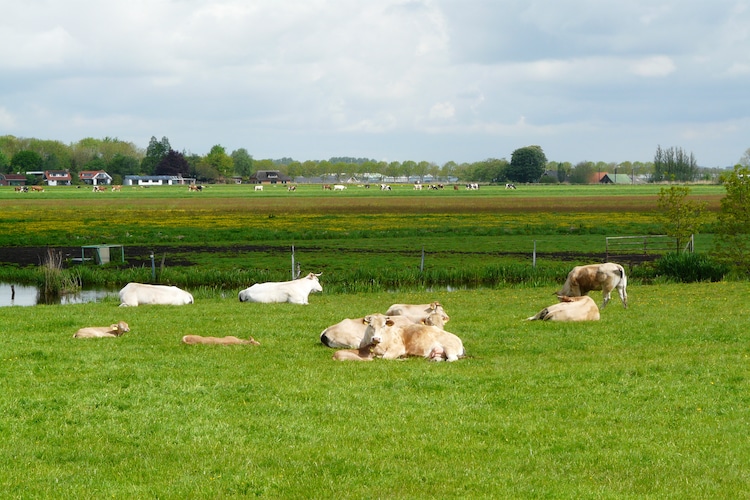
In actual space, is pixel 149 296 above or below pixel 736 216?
below

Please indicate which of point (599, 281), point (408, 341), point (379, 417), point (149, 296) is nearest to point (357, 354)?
point (408, 341)

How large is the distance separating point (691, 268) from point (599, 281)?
1416 cm

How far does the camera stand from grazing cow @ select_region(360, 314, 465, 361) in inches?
625

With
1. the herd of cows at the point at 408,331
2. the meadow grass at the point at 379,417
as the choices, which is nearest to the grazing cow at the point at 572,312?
the herd of cows at the point at 408,331

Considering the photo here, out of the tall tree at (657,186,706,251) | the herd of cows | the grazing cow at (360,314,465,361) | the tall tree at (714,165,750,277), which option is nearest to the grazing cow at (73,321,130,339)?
the herd of cows

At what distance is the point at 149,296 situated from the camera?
88.4ft

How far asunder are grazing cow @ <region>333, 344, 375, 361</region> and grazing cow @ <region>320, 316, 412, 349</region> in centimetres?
87

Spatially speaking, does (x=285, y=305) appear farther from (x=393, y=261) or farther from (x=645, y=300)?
(x=393, y=261)

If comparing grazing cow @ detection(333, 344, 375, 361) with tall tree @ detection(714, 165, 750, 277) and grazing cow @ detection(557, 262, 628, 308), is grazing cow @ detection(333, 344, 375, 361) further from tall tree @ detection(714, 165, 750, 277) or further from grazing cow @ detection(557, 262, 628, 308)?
tall tree @ detection(714, 165, 750, 277)

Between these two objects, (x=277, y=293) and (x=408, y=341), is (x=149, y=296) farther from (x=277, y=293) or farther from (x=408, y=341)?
(x=408, y=341)

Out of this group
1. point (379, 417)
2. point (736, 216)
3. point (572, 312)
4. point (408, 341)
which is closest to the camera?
point (379, 417)

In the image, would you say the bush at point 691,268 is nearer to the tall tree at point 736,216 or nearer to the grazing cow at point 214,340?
the tall tree at point 736,216

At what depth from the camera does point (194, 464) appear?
973 cm

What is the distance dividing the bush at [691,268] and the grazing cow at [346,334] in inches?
895
